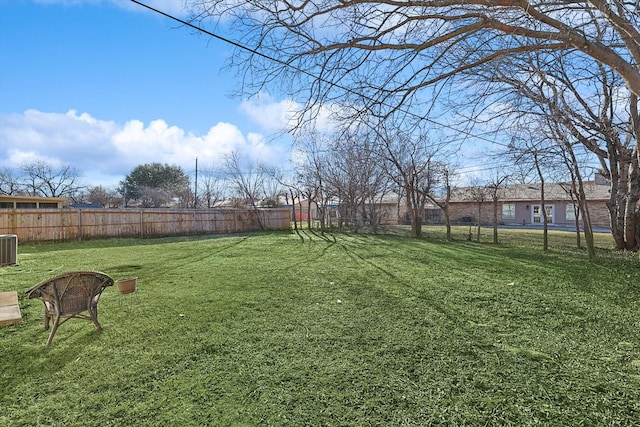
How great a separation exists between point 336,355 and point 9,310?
3390 millimetres

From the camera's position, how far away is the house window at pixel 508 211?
2706 cm

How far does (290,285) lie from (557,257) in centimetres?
680

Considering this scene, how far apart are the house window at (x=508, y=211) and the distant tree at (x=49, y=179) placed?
36655 millimetres

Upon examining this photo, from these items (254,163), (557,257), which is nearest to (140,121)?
(254,163)

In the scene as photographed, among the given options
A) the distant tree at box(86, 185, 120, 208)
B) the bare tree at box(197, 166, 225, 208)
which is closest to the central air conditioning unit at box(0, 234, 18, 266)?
the bare tree at box(197, 166, 225, 208)

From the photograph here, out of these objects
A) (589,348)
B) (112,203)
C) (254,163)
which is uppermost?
(254,163)

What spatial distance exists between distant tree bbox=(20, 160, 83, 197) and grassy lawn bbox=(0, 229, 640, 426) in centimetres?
2798

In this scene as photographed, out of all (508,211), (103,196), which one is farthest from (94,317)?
(103,196)

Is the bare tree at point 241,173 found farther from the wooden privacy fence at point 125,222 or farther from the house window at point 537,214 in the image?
the house window at point 537,214

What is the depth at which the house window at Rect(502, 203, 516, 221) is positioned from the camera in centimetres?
2706

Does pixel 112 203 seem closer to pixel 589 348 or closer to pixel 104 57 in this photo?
pixel 104 57

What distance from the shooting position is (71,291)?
3254mm

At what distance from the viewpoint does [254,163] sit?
76.9 ft

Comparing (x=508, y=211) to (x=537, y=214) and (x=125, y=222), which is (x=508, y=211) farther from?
(x=125, y=222)
